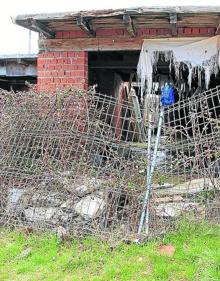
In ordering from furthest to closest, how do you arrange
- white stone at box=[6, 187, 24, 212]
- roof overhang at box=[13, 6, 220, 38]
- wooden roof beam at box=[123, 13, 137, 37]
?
wooden roof beam at box=[123, 13, 137, 37] < roof overhang at box=[13, 6, 220, 38] < white stone at box=[6, 187, 24, 212]

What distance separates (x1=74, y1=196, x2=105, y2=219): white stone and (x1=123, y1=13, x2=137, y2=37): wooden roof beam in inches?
121

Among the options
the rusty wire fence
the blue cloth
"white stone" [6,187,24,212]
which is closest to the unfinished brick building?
the blue cloth

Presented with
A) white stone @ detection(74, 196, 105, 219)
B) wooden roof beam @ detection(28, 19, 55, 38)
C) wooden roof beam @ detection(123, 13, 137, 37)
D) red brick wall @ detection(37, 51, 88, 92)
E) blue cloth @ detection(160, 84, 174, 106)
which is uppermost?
wooden roof beam @ detection(28, 19, 55, 38)

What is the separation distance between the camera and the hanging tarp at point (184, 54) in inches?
307

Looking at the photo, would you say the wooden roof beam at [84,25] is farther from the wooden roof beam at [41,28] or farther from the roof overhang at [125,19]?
the wooden roof beam at [41,28]

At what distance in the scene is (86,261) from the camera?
4.97 metres

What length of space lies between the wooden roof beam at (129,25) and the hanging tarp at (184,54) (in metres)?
0.30

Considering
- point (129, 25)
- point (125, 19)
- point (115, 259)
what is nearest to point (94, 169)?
point (115, 259)

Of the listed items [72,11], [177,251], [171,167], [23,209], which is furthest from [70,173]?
[72,11]

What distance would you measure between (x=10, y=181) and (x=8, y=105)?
129 cm

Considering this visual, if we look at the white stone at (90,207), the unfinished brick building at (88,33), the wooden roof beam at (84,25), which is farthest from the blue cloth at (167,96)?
the white stone at (90,207)

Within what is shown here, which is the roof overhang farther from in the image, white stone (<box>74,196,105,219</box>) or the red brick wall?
white stone (<box>74,196,105,219</box>)

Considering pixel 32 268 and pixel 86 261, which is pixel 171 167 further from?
pixel 32 268

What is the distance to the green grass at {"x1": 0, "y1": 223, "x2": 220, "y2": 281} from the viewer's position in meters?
4.62
